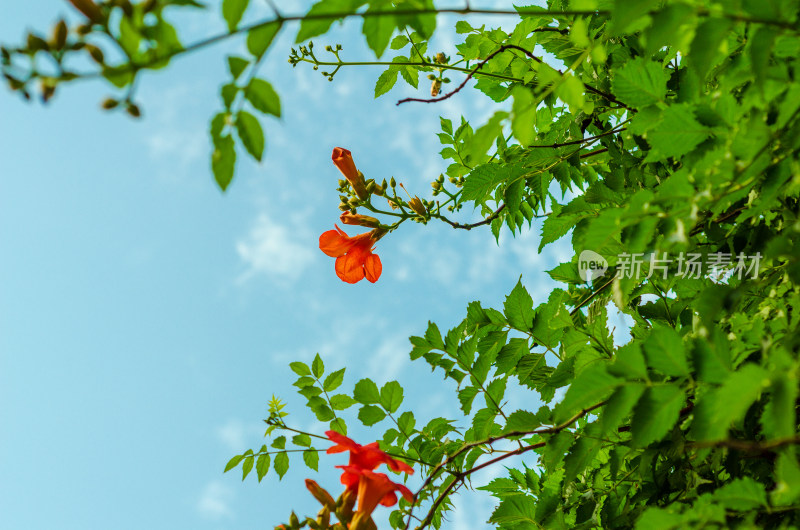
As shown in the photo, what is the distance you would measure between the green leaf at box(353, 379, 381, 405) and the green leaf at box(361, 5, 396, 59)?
158 cm

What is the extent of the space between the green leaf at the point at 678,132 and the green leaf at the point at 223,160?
121 centimetres

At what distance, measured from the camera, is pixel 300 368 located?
2.89m

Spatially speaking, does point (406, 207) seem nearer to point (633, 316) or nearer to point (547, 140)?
point (547, 140)

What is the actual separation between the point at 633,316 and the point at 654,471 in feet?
3.07

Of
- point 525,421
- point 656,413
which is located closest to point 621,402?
point 656,413

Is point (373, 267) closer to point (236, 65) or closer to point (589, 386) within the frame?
point (589, 386)

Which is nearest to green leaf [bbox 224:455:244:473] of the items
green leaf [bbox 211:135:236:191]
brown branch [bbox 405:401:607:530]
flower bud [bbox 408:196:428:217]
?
brown branch [bbox 405:401:607:530]

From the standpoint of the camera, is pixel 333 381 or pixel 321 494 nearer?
pixel 321 494

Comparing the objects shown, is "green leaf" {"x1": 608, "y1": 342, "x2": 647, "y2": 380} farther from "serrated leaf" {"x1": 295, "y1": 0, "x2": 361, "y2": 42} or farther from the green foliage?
"serrated leaf" {"x1": 295, "y1": 0, "x2": 361, "y2": 42}

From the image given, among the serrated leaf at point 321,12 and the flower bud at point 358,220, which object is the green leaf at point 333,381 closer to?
the flower bud at point 358,220

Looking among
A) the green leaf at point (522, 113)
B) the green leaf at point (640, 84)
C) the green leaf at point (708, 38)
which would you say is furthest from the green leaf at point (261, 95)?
the green leaf at point (640, 84)

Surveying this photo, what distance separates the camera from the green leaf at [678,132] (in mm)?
1667

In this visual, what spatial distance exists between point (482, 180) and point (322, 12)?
190cm

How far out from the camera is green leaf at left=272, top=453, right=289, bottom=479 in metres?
2.88
